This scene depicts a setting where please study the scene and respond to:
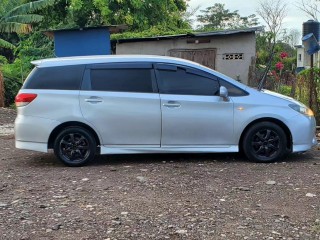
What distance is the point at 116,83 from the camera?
724 cm

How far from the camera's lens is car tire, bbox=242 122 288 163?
718cm

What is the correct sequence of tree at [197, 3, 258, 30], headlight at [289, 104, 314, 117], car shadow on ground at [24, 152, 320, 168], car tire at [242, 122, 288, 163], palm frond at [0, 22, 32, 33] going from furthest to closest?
tree at [197, 3, 258, 30] → palm frond at [0, 22, 32, 33] → car shadow on ground at [24, 152, 320, 168] → headlight at [289, 104, 314, 117] → car tire at [242, 122, 288, 163]

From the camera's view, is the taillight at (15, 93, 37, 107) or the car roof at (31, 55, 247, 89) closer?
the taillight at (15, 93, 37, 107)

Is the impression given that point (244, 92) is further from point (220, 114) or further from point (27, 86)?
point (27, 86)

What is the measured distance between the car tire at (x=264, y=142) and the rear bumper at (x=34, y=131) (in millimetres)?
3050

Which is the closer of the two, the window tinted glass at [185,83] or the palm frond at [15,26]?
the window tinted glass at [185,83]

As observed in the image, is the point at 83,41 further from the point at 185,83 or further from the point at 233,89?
the point at 233,89

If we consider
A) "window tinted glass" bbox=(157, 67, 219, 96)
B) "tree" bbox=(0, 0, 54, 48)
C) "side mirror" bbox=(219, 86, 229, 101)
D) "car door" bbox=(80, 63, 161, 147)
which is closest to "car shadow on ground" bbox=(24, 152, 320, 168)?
"car door" bbox=(80, 63, 161, 147)

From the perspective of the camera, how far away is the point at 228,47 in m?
15.4

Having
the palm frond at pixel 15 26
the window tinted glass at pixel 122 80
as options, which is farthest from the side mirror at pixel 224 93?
the palm frond at pixel 15 26

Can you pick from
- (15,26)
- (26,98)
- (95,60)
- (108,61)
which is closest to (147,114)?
(108,61)

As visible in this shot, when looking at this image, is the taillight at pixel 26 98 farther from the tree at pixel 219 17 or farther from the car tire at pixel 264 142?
the tree at pixel 219 17

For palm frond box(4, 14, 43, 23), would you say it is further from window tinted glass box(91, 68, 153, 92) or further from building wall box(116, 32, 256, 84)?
window tinted glass box(91, 68, 153, 92)

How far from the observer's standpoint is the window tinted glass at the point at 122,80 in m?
7.21
